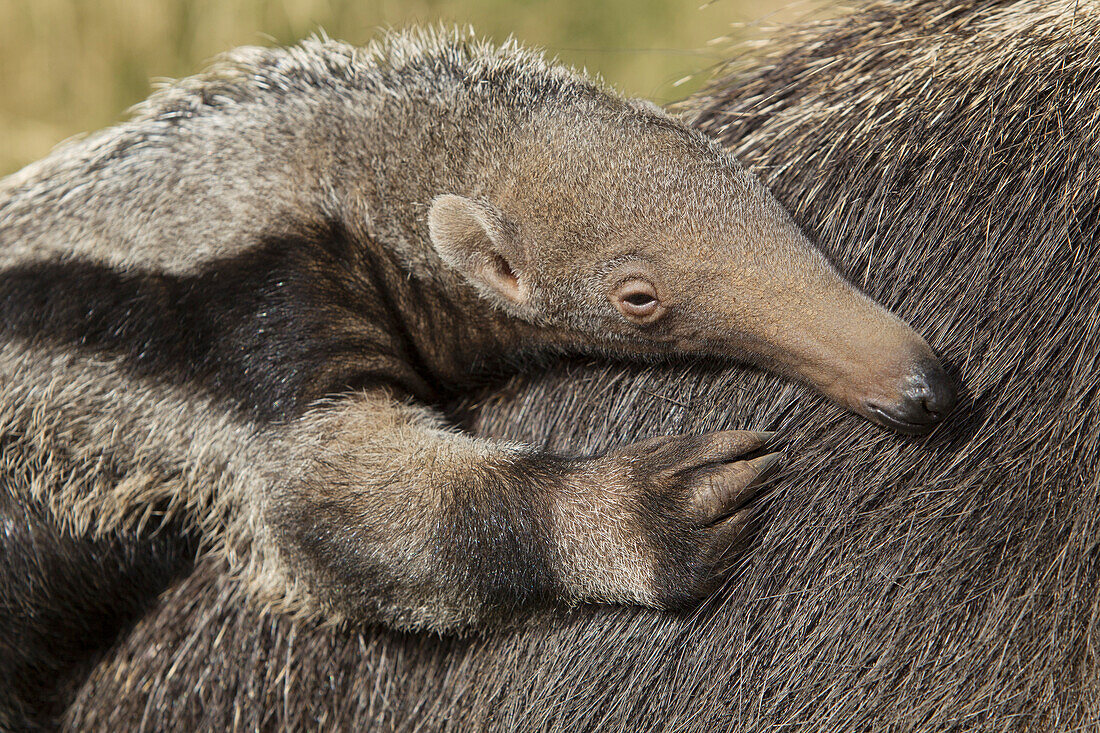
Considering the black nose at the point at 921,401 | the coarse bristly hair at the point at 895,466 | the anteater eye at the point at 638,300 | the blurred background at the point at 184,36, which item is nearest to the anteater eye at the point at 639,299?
the anteater eye at the point at 638,300

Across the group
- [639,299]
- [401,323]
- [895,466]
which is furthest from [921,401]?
[401,323]

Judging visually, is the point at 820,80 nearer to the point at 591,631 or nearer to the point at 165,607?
the point at 591,631

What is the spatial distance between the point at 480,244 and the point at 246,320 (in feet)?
2.12

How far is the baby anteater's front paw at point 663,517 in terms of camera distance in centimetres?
253

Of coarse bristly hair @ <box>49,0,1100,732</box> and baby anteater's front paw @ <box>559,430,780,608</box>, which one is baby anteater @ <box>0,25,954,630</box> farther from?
coarse bristly hair @ <box>49,0,1100,732</box>

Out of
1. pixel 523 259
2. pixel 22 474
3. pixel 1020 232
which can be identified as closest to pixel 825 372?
pixel 1020 232

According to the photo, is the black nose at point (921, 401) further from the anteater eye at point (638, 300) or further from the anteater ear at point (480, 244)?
the anteater ear at point (480, 244)

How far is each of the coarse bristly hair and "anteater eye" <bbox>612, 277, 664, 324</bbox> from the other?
207 millimetres

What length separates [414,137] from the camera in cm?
299

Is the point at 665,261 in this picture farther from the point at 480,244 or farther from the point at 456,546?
the point at 456,546

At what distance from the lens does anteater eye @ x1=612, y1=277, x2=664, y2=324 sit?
274cm

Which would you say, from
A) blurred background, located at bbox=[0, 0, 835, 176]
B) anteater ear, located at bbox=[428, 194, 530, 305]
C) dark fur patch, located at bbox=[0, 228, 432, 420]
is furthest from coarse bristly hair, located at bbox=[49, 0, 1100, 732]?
blurred background, located at bbox=[0, 0, 835, 176]

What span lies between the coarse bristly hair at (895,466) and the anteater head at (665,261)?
7.2 inches

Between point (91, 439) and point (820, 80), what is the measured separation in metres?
2.25
